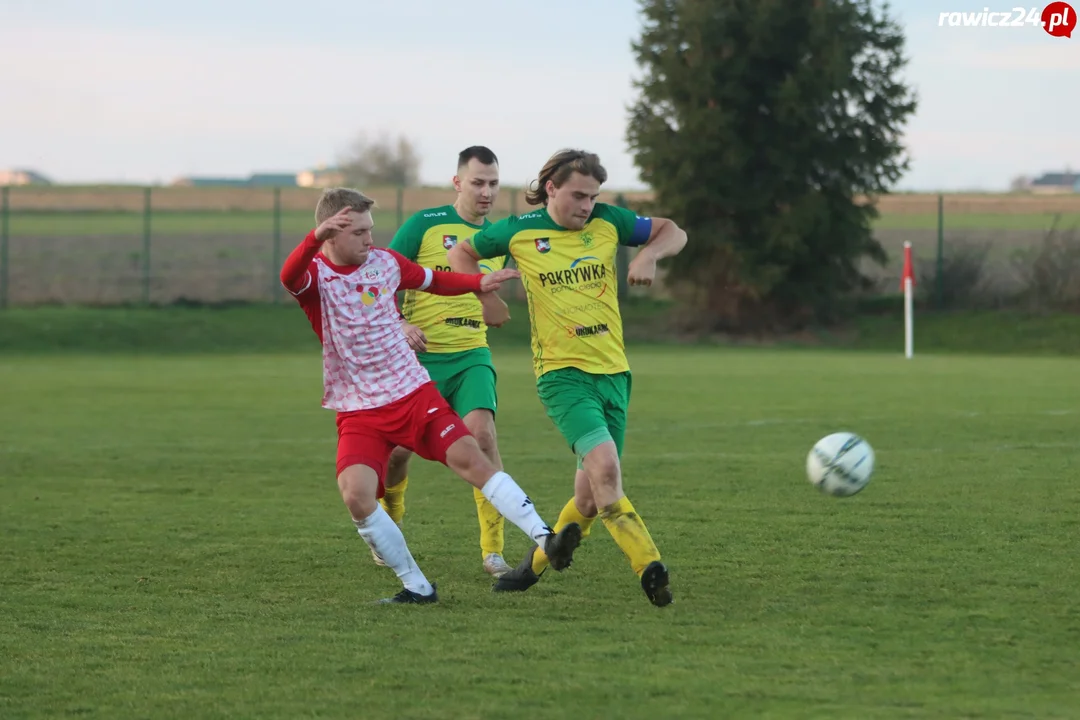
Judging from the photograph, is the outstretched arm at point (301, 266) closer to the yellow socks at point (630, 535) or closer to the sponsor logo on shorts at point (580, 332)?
the sponsor logo on shorts at point (580, 332)

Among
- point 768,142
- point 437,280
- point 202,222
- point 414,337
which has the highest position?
point 768,142

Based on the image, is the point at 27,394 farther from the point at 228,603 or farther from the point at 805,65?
the point at 805,65

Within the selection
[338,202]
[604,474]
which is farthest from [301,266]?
[604,474]

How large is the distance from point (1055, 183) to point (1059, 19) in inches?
2496

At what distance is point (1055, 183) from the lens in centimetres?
7981

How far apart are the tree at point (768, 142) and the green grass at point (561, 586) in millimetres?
16434

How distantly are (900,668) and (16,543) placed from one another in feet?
16.6

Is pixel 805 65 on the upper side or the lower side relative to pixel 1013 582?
upper

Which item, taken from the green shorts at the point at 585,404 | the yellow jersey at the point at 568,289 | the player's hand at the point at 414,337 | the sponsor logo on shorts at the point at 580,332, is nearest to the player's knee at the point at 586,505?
the green shorts at the point at 585,404

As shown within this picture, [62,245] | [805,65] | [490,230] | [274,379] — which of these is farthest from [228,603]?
[62,245]

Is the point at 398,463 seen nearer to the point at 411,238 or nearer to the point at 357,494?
the point at 411,238

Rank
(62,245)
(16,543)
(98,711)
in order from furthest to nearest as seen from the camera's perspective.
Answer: (62,245) < (16,543) < (98,711)

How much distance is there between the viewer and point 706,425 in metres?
13.4

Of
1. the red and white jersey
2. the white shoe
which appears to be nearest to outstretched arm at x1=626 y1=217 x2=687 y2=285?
the red and white jersey
